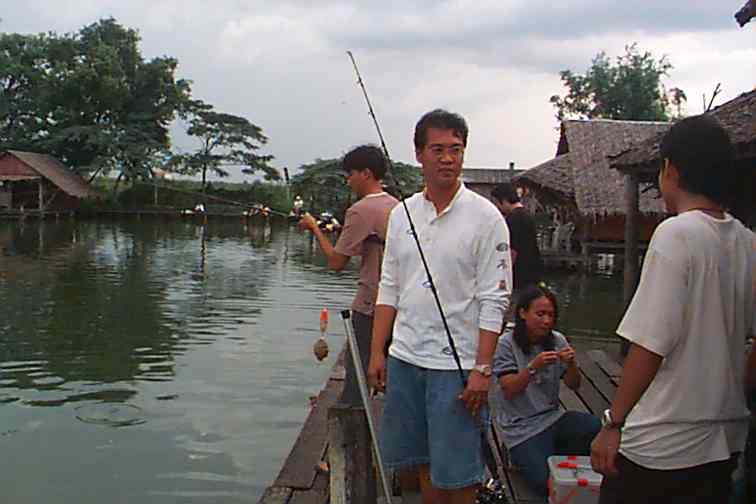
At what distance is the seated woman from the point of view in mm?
3879

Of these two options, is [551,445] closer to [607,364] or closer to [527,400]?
[527,400]

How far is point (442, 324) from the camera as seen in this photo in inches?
114

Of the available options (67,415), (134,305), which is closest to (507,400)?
(67,415)

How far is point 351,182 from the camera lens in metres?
4.35

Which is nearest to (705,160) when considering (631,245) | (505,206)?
(505,206)

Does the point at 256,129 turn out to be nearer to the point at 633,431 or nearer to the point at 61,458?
the point at 61,458

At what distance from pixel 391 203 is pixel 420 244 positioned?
4.04ft

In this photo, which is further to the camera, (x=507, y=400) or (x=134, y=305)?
(x=134, y=305)

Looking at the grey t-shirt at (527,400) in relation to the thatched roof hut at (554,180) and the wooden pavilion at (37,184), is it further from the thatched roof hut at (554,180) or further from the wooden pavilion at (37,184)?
the wooden pavilion at (37,184)

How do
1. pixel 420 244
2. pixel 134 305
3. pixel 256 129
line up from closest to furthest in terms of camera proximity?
1. pixel 420 244
2. pixel 134 305
3. pixel 256 129

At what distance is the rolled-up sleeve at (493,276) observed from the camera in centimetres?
282

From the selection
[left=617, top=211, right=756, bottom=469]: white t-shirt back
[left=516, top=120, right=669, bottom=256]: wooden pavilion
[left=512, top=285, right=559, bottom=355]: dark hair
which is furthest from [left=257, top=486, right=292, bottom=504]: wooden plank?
[left=516, top=120, right=669, bottom=256]: wooden pavilion

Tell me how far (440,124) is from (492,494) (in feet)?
6.12

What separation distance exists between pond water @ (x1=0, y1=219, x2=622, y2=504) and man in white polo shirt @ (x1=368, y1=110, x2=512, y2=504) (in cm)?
347
